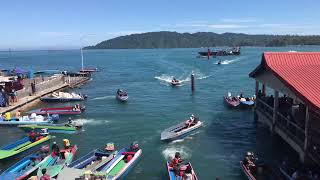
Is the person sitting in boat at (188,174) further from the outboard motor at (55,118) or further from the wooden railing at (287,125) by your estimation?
the outboard motor at (55,118)

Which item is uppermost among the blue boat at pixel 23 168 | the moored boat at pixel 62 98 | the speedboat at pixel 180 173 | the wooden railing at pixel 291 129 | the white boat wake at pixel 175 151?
the wooden railing at pixel 291 129

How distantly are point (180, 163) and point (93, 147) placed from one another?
1153 cm

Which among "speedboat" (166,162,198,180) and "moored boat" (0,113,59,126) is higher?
"moored boat" (0,113,59,126)

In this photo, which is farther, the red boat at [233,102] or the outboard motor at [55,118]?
the red boat at [233,102]

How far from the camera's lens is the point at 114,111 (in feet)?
182

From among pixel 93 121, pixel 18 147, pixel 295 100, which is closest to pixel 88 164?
pixel 18 147

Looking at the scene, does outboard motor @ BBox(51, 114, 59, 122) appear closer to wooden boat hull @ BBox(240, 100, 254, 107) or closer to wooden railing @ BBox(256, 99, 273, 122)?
wooden railing @ BBox(256, 99, 273, 122)

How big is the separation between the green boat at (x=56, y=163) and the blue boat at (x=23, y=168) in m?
0.68

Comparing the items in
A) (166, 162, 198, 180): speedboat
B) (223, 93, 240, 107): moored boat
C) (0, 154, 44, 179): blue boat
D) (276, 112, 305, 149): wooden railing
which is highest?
(276, 112, 305, 149): wooden railing

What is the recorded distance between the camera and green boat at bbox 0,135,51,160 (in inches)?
1340

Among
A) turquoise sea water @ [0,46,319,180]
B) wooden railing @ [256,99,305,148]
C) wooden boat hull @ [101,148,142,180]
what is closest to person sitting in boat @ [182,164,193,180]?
turquoise sea water @ [0,46,319,180]

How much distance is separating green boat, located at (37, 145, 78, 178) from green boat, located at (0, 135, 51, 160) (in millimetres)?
4293

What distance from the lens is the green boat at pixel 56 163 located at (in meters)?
28.5

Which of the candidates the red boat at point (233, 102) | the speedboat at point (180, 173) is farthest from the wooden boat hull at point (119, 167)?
the red boat at point (233, 102)
